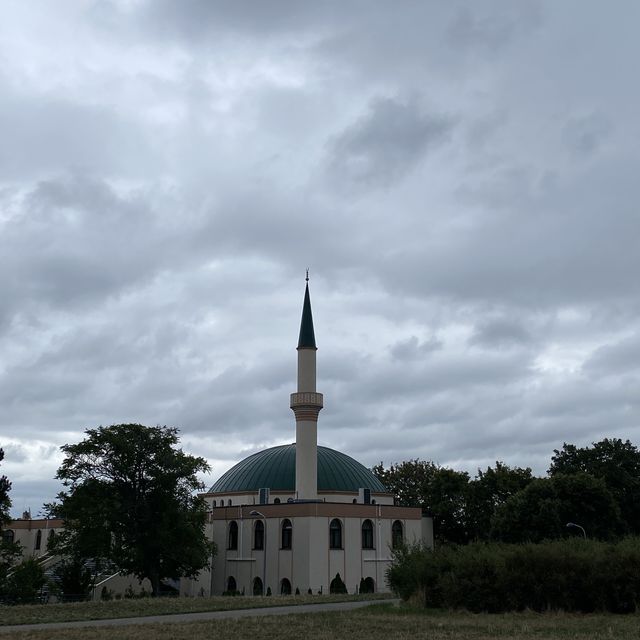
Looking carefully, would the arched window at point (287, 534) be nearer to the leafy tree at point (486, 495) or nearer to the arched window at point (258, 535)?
the arched window at point (258, 535)

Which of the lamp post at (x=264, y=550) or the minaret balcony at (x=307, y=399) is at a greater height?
the minaret balcony at (x=307, y=399)

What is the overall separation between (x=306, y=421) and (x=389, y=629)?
135 ft

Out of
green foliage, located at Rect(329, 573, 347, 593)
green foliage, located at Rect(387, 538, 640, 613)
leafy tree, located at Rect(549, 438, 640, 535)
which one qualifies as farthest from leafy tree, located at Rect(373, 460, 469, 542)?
green foliage, located at Rect(387, 538, 640, 613)

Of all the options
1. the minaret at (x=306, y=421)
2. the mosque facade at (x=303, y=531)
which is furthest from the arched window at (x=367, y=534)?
the minaret at (x=306, y=421)

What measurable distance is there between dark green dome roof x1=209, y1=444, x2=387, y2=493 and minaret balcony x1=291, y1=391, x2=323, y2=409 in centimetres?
995

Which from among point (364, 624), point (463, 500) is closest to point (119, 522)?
point (364, 624)

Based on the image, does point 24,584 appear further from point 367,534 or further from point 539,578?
point 539,578

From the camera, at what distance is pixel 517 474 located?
73.8 meters

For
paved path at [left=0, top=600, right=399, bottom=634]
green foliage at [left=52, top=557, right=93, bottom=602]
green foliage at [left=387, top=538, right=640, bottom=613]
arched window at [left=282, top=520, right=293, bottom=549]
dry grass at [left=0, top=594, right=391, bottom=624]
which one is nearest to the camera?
paved path at [left=0, top=600, right=399, bottom=634]

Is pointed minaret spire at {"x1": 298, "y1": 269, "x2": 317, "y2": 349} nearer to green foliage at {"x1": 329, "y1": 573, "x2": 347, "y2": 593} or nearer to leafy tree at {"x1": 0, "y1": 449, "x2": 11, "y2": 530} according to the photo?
green foliage at {"x1": 329, "y1": 573, "x2": 347, "y2": 593}

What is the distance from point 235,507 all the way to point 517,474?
27.3m

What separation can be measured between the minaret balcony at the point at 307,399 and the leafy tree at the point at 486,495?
19.5m

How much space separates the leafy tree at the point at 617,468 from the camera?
69.9 m

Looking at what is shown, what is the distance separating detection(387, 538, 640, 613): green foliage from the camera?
26156mm
